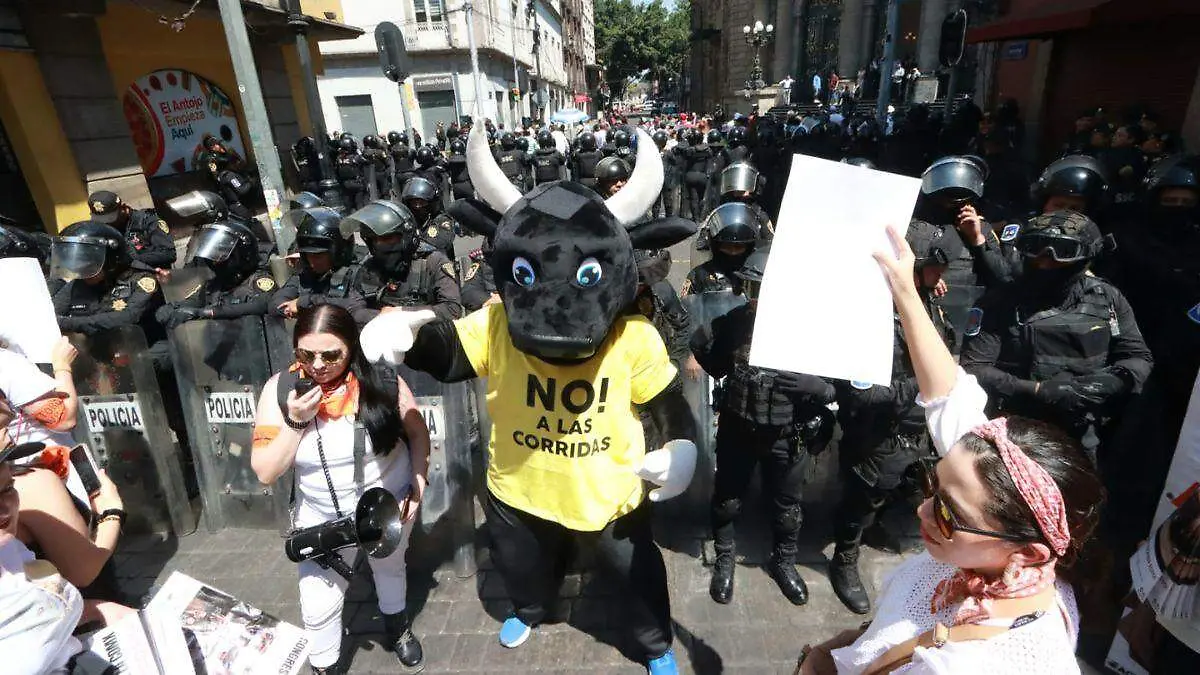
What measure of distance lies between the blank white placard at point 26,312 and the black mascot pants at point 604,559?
213 cm

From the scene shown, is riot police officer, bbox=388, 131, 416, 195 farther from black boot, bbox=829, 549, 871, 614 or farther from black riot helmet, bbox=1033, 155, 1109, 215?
black boot, bbox=829, 549, 871, 614

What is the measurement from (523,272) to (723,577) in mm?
2290

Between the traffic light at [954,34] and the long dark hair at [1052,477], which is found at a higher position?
the traffic light at [954,34]

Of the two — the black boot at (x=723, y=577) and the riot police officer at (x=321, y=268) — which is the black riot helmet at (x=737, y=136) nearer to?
the riot police officer at (x=321, y=268)

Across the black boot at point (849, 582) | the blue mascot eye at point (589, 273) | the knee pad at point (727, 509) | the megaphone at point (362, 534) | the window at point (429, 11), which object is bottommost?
the black boot at point (849, 582)

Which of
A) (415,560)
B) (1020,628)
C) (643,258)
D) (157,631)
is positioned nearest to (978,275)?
(643,258)

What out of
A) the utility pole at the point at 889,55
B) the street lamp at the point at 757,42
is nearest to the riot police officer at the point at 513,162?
the utility pole at the point at 889,55

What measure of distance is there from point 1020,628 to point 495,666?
255 centimetres

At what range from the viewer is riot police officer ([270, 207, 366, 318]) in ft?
Answer: 14.5

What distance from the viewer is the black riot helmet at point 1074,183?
4.45 meters

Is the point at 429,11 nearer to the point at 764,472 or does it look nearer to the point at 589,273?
the point at 764,472

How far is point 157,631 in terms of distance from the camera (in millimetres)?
1769

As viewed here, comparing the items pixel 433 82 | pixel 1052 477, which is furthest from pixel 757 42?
pixel 1052 477

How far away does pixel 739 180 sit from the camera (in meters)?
6.56
